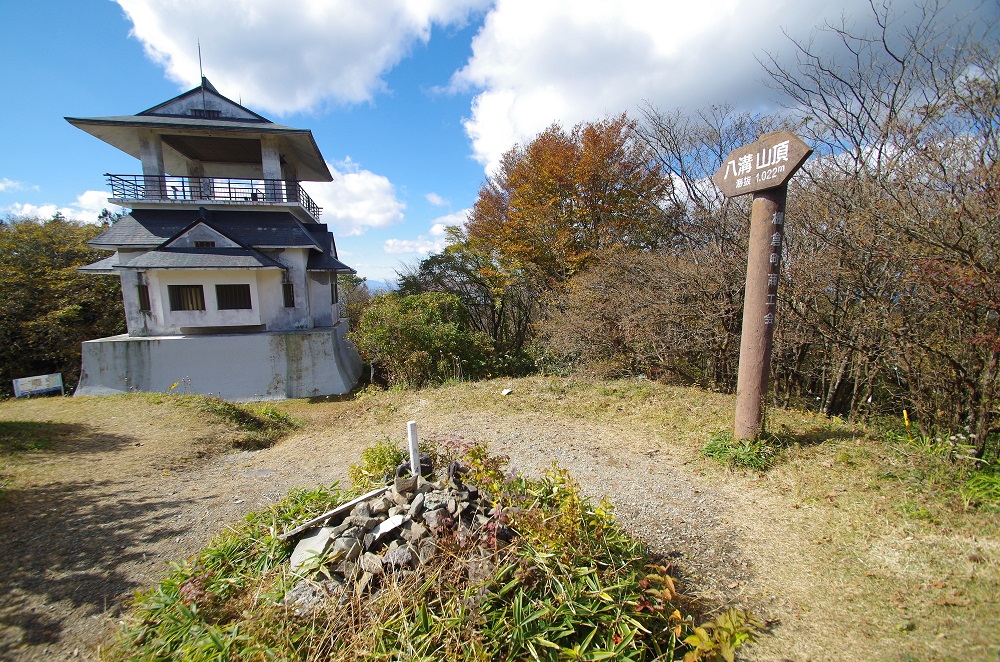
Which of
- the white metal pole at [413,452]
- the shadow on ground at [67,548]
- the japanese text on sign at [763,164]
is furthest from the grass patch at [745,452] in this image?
the shadow on ground at [67,548]

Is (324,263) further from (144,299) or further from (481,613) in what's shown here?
(481,613)

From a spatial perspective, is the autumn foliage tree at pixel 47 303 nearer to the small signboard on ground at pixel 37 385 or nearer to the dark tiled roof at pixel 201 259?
the small signboard on ground at pixel 37 385

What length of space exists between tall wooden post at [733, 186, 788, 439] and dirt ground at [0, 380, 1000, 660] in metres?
1.02

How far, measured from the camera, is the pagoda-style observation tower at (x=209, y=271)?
12.5 m

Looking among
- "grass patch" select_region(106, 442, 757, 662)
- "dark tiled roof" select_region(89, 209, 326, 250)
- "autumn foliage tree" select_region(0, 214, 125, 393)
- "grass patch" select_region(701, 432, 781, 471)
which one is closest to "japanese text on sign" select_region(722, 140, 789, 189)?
"grass patch" select_region(701, 432, 781, 471)

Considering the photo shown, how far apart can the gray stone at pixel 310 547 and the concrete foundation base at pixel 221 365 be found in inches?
440

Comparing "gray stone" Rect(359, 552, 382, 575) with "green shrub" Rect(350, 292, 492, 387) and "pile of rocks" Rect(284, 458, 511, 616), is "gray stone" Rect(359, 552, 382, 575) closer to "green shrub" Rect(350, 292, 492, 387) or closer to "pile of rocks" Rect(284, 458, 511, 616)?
"pile of rocks" Rect(284, 458, 511, 616)

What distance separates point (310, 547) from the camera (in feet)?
9.30

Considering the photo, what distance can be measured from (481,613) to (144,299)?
16.5 meters

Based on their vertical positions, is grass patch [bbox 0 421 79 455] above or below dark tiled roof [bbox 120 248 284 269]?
below

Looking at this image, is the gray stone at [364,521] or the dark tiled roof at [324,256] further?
the dark tiled roof at [324,256]

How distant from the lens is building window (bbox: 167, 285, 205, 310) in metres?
12.8

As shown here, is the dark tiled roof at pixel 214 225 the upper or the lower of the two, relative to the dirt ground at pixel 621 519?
upper

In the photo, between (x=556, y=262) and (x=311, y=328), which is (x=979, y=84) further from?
(x=311, y=328)
